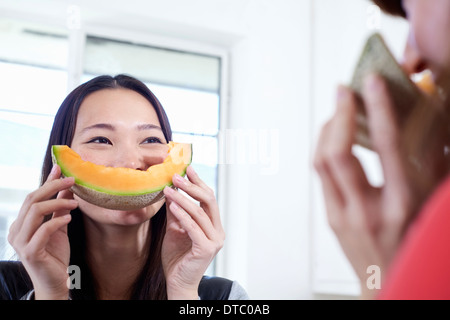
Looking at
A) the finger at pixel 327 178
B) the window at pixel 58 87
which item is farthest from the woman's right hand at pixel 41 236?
the finger at pixel 327 178

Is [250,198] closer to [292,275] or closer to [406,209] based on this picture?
[292,275]

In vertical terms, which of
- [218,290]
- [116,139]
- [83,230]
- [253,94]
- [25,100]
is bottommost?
[218,290]

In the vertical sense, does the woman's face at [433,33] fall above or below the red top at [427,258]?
above

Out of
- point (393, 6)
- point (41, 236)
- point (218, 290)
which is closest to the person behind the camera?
point (393, 6)

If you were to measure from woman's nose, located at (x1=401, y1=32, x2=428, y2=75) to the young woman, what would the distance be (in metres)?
0.43

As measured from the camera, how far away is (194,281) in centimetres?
70

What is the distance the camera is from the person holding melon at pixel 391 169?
21cm

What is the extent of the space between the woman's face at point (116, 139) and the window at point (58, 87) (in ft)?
0.24

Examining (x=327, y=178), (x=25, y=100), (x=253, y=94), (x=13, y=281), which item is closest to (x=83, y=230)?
(x=13, y=281)

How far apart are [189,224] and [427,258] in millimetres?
514

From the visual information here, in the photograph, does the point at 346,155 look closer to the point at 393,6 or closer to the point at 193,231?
the point at 393,6

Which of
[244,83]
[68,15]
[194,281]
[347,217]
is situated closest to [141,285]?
[194,281]

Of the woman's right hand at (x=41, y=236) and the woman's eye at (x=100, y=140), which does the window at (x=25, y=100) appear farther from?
the woman's right hand at (x=41, y=236)

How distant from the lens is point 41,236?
58 cm
